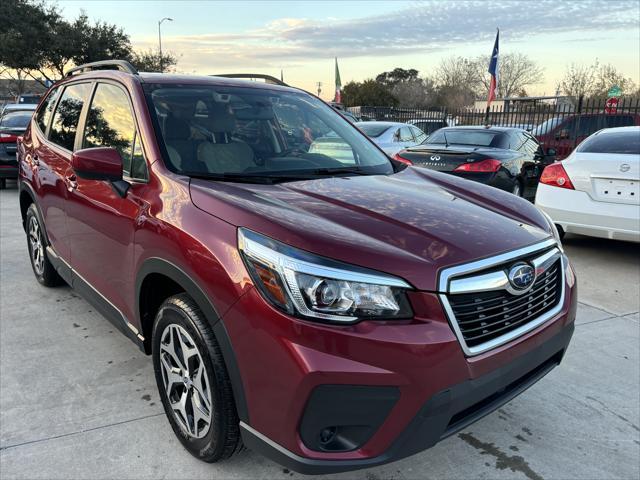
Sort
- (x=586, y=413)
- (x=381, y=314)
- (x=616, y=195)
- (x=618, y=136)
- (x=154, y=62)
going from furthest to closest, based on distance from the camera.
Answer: (x=154, y=62) < (x=618, y=136) < (x=616, y=195) < (x=586, y=413) < (x=381, y=314)

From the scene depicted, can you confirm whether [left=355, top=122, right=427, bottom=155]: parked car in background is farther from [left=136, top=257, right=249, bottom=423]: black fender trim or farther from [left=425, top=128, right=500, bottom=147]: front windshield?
[left=136, top=257, right=249, bottom=423]: black fender trim

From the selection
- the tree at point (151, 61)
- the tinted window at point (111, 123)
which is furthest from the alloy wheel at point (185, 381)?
the tree at point (151, 61)

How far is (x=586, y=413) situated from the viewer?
288 cm

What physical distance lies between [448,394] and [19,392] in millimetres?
2488

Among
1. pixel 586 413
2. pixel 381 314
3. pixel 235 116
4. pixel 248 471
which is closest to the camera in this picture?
pixel 381 314

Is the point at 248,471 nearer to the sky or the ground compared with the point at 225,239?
nearer to the ground

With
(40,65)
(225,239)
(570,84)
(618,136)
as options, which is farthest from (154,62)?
(225,239)

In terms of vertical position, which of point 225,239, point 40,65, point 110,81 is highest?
point 40,65

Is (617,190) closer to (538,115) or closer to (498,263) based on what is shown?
(498,263)

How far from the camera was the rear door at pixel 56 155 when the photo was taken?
354cm

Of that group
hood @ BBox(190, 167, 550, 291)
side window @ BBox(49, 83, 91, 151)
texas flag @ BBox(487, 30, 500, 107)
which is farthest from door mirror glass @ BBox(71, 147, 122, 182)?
texas flag @ BBox(487, 30, 500, 107)

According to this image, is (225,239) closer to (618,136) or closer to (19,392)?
(19,392)

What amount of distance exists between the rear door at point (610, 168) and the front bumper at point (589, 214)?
0.24 feet

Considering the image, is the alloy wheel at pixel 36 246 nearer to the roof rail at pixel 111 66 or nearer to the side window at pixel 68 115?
the side window at pixel 68 115
